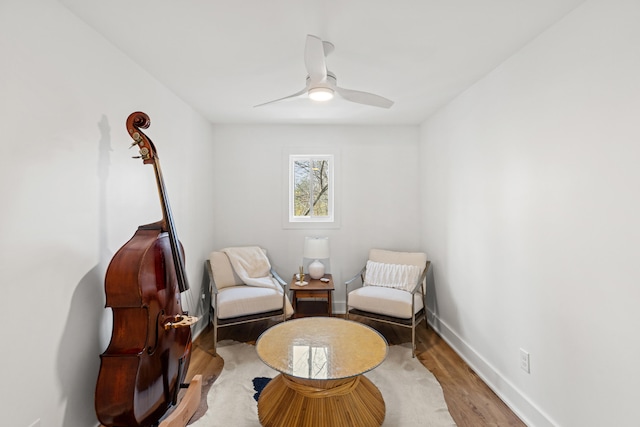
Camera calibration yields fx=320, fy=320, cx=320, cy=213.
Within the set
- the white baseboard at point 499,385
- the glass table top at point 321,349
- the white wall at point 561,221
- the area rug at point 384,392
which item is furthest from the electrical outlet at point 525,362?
the glass table top at point 321,349

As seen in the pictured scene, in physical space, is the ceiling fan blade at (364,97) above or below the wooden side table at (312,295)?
above

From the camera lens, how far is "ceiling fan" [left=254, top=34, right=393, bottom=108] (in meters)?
1.68

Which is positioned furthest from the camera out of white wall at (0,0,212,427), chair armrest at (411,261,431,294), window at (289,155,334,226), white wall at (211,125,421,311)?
window at (289,155,334,226)

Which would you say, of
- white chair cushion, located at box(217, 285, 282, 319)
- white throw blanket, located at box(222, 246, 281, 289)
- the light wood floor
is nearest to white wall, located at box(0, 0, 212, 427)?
the light wood floor

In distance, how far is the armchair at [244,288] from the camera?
3.09 meters

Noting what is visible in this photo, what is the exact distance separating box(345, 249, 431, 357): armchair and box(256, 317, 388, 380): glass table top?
0.67 meters

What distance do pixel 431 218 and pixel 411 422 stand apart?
7.64ft

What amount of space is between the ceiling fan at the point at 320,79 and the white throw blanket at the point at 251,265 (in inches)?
82.6

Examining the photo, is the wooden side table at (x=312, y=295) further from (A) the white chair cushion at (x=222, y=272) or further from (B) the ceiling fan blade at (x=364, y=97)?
(B) the ceiling fan blade at (x=364, y=97)

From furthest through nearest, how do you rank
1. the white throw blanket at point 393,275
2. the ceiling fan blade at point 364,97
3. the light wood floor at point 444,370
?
the white throw blanket at point 393,275, the ceiling fan blade at point 364,97, the light wood floor at point 444,370

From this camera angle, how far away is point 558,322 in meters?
1.86

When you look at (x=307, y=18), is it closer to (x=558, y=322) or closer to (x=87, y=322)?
(x=87, y=322)

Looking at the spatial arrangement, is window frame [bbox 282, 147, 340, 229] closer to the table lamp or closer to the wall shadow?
the table lamp

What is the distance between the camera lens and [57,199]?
1.64 m
